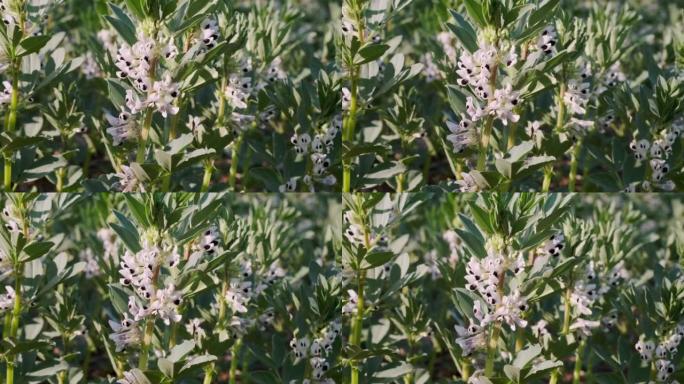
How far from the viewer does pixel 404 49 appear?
190 inches

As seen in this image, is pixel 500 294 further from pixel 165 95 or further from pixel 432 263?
pixel 165 95

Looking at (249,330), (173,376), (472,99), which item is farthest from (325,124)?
(173,376)

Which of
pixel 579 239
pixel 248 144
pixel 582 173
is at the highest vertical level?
pixel 248 144

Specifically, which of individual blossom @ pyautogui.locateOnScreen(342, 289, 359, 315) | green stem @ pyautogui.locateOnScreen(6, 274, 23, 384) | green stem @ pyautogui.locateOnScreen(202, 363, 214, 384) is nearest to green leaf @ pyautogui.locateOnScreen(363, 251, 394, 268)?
individual blossom @ pyautogui.locateOnScreen(342, 289, 359, 315)

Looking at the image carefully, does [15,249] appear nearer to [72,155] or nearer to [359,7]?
[72,155]

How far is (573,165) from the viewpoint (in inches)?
191

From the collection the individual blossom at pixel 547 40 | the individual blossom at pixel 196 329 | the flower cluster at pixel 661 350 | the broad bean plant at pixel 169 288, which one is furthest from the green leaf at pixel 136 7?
the flower cluster at pixel 661 350

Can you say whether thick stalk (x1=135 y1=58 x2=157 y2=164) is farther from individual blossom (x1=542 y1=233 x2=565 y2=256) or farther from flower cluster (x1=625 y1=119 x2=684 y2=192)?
flower cluster (x1=625 y1=119 x2=684 y2=192)

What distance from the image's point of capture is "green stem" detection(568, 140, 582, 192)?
4.83 metres

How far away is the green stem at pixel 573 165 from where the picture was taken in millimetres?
4828

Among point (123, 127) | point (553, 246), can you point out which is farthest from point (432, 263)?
point (123, 127)

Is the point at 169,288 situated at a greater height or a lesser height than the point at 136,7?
lesser

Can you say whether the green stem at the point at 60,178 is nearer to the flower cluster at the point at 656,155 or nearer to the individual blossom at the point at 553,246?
the individual blossom at the point at 553,246

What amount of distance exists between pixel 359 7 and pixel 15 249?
2.09m
